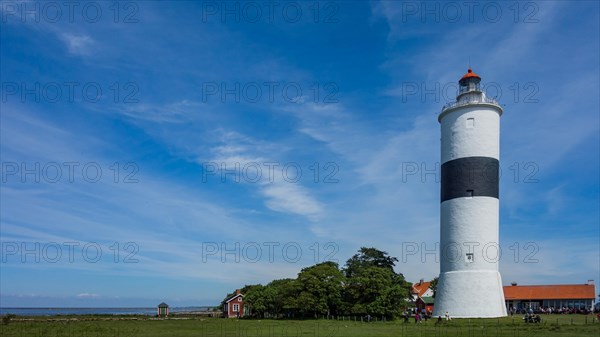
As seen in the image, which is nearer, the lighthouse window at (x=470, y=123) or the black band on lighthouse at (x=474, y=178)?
the black band on lighthouse at (x=474, y=178)

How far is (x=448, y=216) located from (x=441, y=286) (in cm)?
602

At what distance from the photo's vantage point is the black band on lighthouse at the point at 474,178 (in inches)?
1494

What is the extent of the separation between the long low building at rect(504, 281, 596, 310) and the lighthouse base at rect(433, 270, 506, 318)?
27.4m

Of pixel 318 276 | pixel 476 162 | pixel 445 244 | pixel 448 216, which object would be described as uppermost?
pixel 476 162

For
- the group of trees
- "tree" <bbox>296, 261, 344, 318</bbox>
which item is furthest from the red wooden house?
"tree" <bbox>296, 261, 344, 318</bbox>

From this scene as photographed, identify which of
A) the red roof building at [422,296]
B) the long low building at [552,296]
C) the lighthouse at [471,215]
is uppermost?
the lighthouse at [471,215]

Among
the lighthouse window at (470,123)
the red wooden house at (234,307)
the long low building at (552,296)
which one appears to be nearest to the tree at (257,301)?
the red wooden house at (234,307)

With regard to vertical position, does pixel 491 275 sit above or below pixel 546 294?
above

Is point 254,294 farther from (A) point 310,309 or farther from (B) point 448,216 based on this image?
(B) point 448,216

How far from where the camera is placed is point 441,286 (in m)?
39.2

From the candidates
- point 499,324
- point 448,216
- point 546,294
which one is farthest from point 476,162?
point 546,294

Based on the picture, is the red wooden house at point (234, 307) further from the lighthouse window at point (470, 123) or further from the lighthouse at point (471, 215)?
the lighthouse window at point (470, 123)

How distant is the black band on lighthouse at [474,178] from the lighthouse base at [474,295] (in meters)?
6.47

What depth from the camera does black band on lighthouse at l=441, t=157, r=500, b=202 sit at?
37938 millimetres
